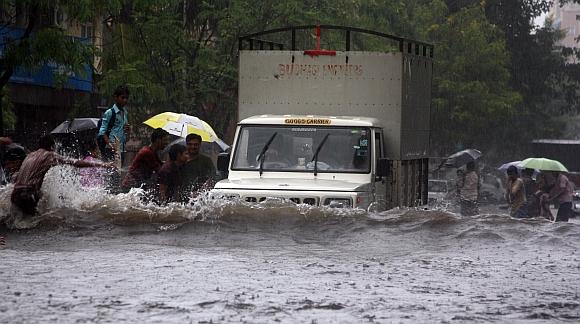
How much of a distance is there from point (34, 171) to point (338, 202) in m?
3.39

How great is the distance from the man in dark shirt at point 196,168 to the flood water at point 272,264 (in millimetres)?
862

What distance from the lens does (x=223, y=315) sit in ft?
31.4

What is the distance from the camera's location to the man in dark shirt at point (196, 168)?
16844 millimetres

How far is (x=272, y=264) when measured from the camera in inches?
512

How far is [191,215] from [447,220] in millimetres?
3007

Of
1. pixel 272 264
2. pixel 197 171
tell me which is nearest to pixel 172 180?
pixel 197 171

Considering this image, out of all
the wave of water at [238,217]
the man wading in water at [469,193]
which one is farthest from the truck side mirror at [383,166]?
the man wading in water at [469,193]

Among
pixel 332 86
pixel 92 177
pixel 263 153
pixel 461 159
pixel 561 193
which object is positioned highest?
pixel 332 86

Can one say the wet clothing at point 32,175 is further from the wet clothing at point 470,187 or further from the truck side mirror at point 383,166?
the wet clothing at point 470,187

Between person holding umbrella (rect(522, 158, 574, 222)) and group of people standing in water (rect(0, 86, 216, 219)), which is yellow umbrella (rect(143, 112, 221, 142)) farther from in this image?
person holding umbrella (rect(522, 158, 574, 222))

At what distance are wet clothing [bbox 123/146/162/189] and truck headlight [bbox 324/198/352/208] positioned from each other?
2228 mm

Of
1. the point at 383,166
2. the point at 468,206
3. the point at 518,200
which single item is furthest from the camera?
the point at 468,206

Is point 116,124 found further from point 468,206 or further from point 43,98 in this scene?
point 43,98

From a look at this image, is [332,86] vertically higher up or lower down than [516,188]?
higher up
